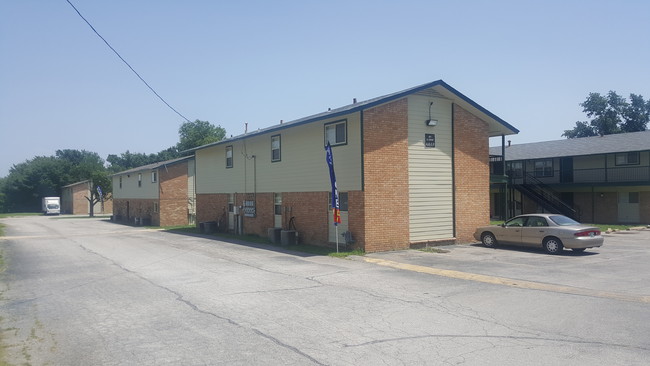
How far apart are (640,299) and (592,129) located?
206 ft

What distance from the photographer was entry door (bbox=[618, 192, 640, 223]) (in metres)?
31.7

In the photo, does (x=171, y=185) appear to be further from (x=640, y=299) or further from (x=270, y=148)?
(x=640, y=299)

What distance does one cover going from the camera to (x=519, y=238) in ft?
57.8

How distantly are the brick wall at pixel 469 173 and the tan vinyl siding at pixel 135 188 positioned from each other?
25.4 metres

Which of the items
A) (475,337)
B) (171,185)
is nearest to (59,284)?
(475,337)

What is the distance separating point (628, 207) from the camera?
32062 mm

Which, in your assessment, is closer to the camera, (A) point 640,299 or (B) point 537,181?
(A) point 640,299

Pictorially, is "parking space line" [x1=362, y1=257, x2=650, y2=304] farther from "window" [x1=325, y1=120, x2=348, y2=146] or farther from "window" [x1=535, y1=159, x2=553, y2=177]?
"window" [x1=535, y1=159, x2=553, y2=177]

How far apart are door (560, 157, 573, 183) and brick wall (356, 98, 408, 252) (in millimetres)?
22579

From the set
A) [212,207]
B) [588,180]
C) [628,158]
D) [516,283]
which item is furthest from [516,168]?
[516,283]

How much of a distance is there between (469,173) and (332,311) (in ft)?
44.5

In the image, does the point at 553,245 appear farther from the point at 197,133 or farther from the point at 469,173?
the point at 197,133

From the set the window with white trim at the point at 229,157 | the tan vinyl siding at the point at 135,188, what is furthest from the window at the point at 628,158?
the tan vinyl siding at the point at 135,188

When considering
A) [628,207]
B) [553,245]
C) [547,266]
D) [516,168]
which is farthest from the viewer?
[516,168]
